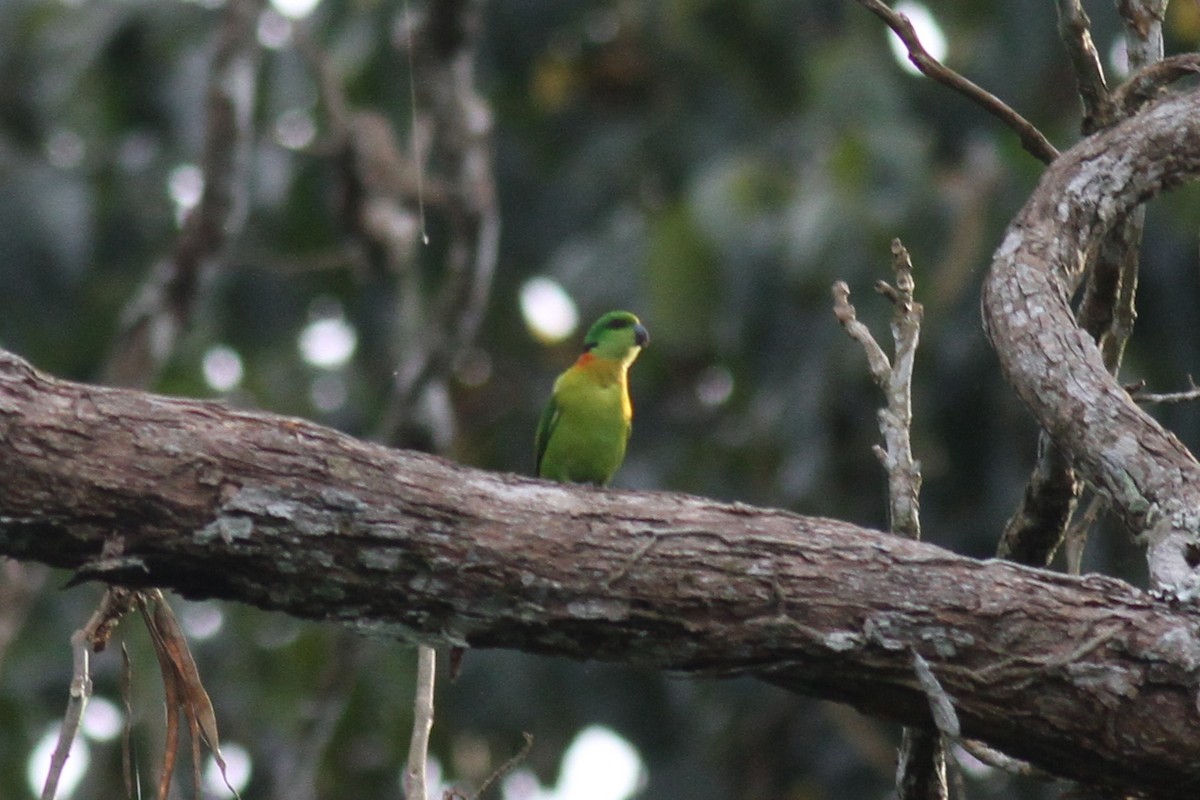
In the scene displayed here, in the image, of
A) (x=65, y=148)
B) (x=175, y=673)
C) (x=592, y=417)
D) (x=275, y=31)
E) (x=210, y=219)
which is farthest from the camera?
(x=65, y=148)

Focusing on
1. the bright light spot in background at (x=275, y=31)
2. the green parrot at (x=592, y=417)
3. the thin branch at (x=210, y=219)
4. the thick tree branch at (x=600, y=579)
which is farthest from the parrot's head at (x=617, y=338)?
the bright light spot in background at (x=275, y=31)

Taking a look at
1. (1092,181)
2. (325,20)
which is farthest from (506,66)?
(1092,181)

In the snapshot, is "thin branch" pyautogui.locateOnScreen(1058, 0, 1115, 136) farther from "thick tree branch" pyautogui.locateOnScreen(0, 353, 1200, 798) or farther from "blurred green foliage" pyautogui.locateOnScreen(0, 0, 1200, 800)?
"blurred green foliage" pyautogui.locateOnScreen(0, 0, 1200, 800)

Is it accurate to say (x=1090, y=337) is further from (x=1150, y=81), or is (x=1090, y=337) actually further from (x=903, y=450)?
(x=1150, y=81)

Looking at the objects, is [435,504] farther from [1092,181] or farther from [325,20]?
[325,20]

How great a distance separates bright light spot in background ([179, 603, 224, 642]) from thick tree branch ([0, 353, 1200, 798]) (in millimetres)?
12779

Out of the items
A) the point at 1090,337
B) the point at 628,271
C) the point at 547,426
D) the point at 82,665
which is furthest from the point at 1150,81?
the point at 628,271

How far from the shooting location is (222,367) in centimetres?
1723

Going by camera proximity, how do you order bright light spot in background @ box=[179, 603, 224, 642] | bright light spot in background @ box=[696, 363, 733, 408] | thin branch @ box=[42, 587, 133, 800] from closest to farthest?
thin branch @ box=[42, 587, 133, 800] → bright light spot in background @ box=[696, 363, 733, 408] → bright light spot in background @ box=[179, 603, 224, 642]

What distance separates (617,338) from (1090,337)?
3.21 meters

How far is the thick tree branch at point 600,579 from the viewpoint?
137 inches

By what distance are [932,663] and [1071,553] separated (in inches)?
43.6

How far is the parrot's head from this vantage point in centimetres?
719

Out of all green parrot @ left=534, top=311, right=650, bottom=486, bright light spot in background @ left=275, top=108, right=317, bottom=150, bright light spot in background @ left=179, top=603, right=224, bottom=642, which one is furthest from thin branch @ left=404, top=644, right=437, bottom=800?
bright light spot in background @ left=179, top=603, right=224, bottom=642
